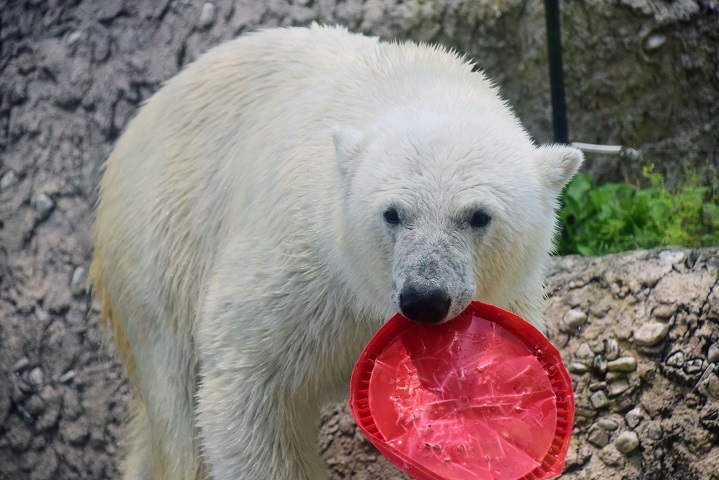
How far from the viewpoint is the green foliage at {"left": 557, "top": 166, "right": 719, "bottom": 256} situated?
4172 millimetres

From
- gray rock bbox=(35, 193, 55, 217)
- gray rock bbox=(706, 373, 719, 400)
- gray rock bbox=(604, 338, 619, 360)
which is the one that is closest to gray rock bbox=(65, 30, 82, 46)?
gray rock bbox=(35, 193, 55, 217)

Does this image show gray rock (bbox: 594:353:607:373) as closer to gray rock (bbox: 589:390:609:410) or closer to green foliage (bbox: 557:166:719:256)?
gray rock (bbox: 589:390:609:410)

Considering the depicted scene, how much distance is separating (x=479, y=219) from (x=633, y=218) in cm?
213

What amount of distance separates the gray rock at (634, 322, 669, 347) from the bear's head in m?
0.96

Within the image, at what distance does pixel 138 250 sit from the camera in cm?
335

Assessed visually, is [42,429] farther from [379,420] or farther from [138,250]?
[379,420]

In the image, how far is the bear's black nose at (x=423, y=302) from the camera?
218 cm

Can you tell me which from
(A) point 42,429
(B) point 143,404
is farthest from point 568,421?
(A) point 42,429

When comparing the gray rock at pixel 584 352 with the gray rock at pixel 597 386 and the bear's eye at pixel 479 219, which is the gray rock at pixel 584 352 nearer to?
the gray rock at pixel 597 386

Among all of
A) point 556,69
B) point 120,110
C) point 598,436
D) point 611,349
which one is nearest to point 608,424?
point 598,436

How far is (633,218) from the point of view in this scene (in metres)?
4.31

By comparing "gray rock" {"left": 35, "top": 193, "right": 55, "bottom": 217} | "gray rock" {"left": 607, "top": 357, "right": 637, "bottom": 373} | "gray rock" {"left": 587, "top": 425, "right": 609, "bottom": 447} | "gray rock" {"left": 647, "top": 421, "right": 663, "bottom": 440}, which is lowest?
"gray rock" {"left": 35, "top": 193, "right": 55, "bottom": 217}

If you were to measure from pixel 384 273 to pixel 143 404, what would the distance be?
5.30 ft

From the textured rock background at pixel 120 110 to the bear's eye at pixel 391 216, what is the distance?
4.85 feet
